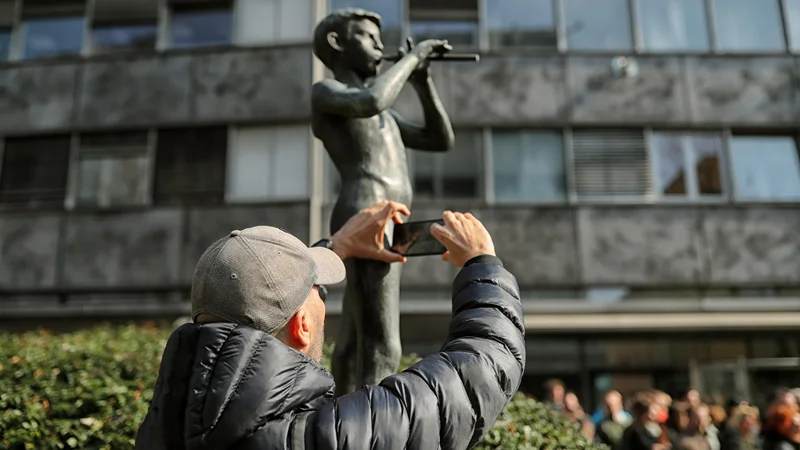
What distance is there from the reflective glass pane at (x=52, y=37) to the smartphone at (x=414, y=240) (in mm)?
15265

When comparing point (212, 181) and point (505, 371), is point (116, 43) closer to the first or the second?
point (212, 181)

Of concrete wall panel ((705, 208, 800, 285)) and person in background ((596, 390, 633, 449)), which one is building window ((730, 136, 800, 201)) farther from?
person in background ((596, 390, 633, 449))

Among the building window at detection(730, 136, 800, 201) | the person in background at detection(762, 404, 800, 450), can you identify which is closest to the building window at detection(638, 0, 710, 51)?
the building window at detection(730, 136, 800, 201)

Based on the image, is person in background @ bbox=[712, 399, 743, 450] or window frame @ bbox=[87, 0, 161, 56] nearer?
person in background @ bbox=[712, 399, 743, 450]

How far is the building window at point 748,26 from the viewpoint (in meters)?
16.2

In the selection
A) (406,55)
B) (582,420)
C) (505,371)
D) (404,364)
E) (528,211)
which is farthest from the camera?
(528,211)

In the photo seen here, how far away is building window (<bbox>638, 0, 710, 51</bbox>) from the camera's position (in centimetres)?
1608

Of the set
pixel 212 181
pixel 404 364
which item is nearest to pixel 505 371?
pixel 404 364

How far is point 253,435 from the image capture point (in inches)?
63.0

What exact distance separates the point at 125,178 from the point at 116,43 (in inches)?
123

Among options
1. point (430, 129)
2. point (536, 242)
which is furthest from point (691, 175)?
point (430, 129)

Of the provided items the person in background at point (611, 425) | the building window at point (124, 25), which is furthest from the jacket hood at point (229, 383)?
the building window at point (124, 25)

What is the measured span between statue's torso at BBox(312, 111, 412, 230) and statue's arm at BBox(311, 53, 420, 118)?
0.57 feet

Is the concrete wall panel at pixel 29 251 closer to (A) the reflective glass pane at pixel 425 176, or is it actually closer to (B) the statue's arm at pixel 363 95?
(A) the reflective glass pane at pixel 425 176
